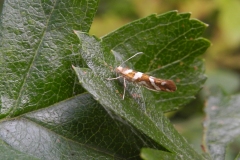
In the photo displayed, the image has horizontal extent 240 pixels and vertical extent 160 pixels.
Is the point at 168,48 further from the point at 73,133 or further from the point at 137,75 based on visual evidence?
the point at 73,133

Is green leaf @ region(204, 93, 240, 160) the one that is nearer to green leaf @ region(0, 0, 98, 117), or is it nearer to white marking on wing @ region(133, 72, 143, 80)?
white marking on wing @ region(133, 72, 143, 80)

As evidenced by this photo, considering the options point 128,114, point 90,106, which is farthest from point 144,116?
point 90,106

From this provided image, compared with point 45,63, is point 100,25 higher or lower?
higher

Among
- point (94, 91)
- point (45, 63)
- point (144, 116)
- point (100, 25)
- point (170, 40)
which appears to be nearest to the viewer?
point (94, 91)

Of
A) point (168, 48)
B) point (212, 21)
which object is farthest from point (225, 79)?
point (168, 48)

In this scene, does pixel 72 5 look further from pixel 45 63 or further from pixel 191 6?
pixel 191 6

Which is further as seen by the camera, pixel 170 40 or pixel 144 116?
pixel 170 40
